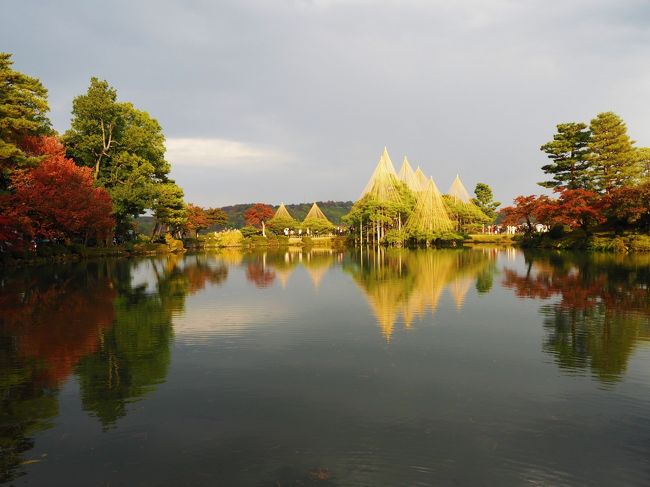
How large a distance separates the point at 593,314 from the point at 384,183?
53017mm

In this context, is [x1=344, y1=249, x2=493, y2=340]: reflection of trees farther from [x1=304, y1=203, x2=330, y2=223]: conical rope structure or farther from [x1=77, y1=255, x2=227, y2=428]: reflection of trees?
[x1=304, y1=203, x2=330, y2=223]: conical rope structure

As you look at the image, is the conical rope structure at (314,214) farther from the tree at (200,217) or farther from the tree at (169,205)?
the tree at (169,205)

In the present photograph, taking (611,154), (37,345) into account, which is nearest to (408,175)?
(611,154)

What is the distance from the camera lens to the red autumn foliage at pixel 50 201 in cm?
2822

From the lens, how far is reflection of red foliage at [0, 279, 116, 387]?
360 inches

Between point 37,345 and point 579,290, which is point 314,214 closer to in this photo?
point 579,290

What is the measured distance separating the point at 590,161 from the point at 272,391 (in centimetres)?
5351

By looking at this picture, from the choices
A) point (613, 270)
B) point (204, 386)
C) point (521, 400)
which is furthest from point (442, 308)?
point (613, 270)

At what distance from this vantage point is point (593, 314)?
507 inches

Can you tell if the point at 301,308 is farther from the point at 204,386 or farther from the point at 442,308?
the point at 204,386

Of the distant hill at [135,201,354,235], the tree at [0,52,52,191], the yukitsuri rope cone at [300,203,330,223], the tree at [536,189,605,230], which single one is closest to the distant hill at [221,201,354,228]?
the distant hill at [135,201,354,235]

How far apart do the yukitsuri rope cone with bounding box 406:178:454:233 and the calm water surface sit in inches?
1811

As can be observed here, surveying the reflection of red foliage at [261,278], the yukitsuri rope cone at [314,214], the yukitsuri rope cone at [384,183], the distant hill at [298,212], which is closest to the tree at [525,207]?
the yukitsuri rope cone at [384,183]

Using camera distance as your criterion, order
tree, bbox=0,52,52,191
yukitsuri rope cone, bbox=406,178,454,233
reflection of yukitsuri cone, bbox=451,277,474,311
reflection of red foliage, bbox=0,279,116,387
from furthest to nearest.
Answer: yukitsuri rope cone, bbox=406,178,454,233, tree, bbox=0,52,52,191, reflection of yukitsuri cone, bbox=451,277,474,311, reflection of red foliage, bbox=0,279,116,387
